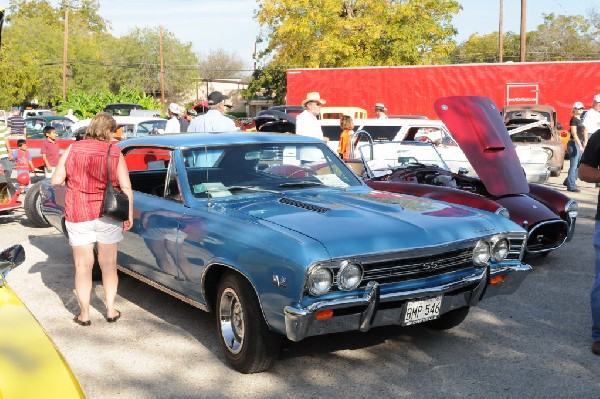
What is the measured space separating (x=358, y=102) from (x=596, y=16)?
5005 cm

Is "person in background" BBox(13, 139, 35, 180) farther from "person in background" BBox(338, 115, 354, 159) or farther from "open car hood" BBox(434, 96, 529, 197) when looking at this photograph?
"open car hood" BBox(434, 96, 529, 197)

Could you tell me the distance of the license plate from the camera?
4.73 meters

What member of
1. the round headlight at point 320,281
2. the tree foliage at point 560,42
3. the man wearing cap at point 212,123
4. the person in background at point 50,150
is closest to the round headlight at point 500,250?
the round headlight at point 320,281

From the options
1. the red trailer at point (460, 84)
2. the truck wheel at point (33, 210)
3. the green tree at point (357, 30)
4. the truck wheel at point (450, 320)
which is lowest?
the truck wheel at point (450, 320)

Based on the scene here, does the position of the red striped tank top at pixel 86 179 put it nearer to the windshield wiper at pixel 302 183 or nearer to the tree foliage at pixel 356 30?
the windshield wiper at pixel 302 183

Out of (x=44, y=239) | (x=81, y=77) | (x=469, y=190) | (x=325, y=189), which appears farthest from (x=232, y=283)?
(x=81, y=77)

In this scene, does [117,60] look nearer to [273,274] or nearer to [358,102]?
[358,102]

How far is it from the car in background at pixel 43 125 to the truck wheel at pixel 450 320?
1670 centimetres

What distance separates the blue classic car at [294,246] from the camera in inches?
177

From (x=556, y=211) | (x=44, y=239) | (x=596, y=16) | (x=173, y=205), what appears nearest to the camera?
(x=173, y=205)

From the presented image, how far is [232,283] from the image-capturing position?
4926 mm

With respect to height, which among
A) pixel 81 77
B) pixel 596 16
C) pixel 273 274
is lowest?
pixel 273 274

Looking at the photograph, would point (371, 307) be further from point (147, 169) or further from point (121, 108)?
point (121, 108)

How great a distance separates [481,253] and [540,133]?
14319 millimetres
